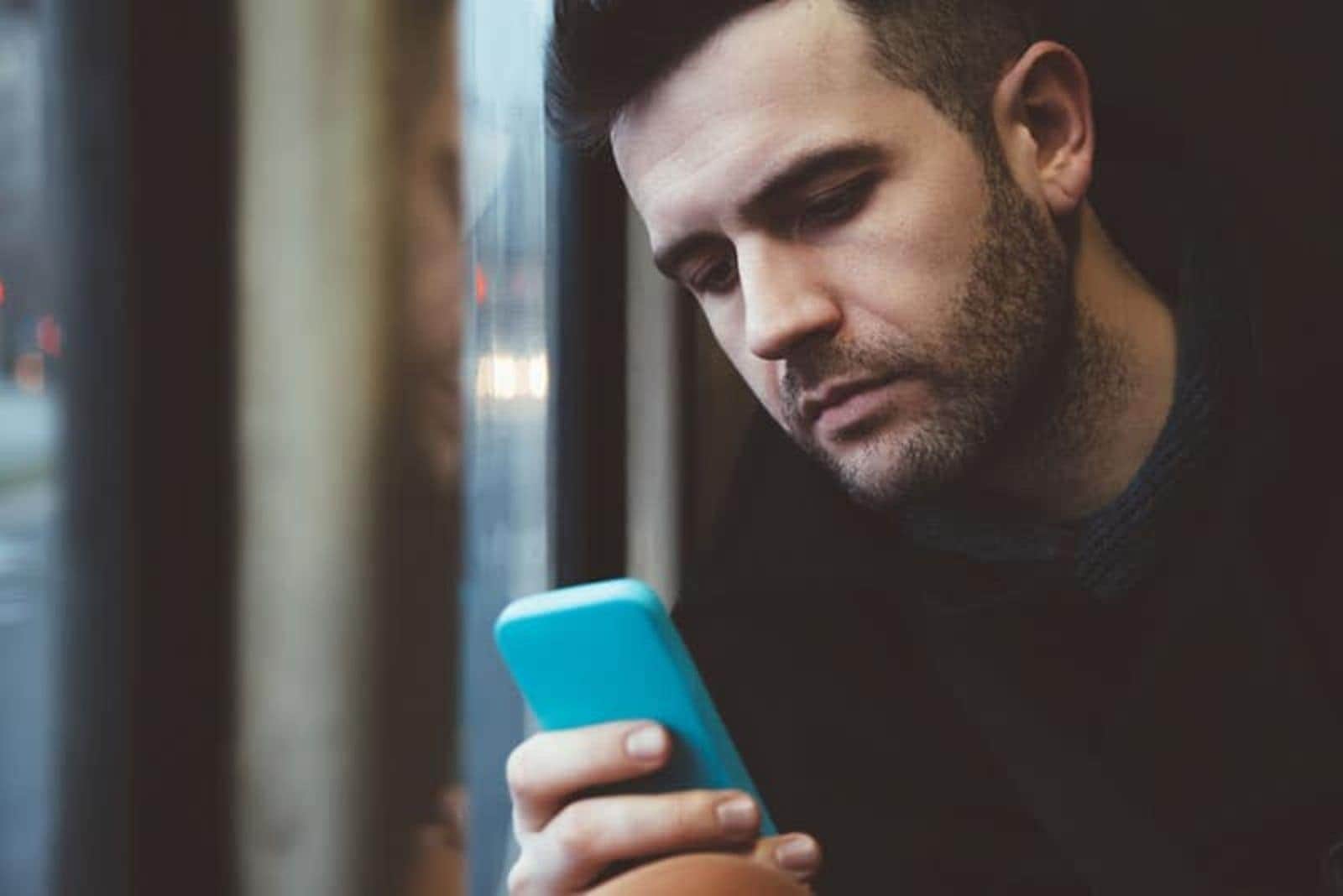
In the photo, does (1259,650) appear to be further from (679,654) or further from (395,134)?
(395,134)

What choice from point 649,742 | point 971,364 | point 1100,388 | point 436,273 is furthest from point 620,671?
point 1100,388

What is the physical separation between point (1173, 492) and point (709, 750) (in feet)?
1.27

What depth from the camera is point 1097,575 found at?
0.78 meters

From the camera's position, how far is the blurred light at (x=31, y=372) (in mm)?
350

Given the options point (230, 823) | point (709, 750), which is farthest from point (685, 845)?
point (230, 823)

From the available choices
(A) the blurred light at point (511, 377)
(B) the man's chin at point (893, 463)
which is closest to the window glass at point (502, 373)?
(A) the blurred light at point (511, 377)

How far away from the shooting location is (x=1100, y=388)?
2.71 ft

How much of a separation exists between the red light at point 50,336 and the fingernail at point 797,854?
Result: 1.28ft

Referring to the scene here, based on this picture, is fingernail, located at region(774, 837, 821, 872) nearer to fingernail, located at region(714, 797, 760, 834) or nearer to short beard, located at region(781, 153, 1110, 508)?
fingernail, located at region(714, 797, 760, 834)

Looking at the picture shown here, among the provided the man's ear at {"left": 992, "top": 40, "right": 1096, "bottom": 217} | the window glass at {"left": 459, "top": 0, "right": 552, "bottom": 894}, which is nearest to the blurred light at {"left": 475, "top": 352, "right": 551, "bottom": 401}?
the window glass at {"left": 459, "top": 0, "right": 552, "bottom": 894}

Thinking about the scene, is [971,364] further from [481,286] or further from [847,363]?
[481,286]

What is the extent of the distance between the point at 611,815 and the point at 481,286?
36 centimetres

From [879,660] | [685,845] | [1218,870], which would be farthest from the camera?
[879,660]

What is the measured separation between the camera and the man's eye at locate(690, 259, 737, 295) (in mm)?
744
